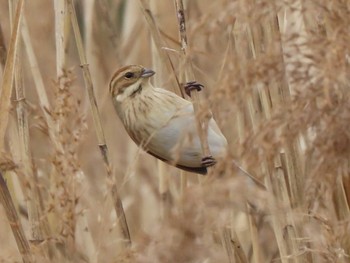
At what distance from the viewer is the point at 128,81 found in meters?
2.34

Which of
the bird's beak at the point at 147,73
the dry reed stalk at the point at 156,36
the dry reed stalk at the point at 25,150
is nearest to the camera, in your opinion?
the dry reed stalk at the point at 25,150

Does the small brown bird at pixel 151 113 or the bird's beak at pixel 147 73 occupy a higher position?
the bird's beak at pixel 147 73

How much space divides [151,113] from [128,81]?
0.12 metres

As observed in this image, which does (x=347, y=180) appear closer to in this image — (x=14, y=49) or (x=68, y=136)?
(x=68, y=136)

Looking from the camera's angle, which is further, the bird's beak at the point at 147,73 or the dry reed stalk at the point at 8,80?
the bird's beak at the point at 147,73

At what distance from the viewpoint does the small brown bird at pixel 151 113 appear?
218 centimetres

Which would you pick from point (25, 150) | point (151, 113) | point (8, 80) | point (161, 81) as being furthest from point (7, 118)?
point (151, 113)

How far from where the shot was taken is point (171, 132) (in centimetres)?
223

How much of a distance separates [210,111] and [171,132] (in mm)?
1054

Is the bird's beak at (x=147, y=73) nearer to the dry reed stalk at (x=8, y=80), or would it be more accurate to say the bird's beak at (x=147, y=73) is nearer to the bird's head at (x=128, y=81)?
the bird's head at (x=128, y=81)

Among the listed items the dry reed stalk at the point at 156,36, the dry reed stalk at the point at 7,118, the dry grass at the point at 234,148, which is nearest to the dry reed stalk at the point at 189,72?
the dry grass at the point at 234,148

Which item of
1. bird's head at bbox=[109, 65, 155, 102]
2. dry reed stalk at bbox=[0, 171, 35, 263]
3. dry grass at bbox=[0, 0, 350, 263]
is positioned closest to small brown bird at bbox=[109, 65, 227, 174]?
bird's head at bbox=[109, 65, 155, 102]

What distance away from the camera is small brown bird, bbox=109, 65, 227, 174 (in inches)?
85.9

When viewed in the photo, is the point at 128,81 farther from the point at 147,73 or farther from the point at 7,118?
the point at 7,118
